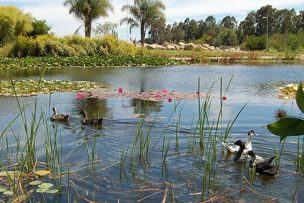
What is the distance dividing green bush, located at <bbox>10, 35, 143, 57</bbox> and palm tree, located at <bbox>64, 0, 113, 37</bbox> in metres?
13.8

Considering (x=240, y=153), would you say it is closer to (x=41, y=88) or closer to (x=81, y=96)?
(x=81, y=96)

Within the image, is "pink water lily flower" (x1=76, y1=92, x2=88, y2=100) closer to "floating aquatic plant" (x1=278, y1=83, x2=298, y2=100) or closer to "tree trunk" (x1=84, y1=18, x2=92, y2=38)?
"floating aquatic plant" (x1=278, y1=83, x2=298, y2=100)

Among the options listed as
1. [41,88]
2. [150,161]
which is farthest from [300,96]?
[41,88]

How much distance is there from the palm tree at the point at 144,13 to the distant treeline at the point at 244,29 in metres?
6.09

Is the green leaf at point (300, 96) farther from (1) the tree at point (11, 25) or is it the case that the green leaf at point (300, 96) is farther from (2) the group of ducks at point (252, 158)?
(1) the tree at point (11, 25)

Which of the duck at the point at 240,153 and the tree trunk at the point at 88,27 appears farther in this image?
the tree trunk at the point at 88,27

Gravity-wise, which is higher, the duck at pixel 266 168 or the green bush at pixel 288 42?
the green bush at pixel 288 42

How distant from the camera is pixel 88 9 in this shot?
5331 centimetres

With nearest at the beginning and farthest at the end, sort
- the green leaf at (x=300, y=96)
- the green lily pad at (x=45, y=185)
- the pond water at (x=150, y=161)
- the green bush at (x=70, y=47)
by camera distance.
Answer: the green leaf at (x=300, y=96)
the green lily pad at (x=45, y=185)
the pond water at (x=150, y=161)
the green bush at (x=70, y=47)

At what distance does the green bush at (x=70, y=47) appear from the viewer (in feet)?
123

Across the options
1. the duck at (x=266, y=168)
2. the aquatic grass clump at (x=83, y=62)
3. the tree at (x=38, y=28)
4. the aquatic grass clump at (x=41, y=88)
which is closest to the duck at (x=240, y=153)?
the duck at (x=266, y=168)

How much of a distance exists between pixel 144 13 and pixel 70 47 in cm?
2870

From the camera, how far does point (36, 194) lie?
205 inches

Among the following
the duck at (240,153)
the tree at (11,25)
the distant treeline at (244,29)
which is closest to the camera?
the duck at (240,153)
